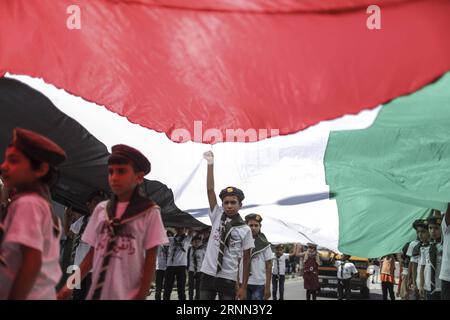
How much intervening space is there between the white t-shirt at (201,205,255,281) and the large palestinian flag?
2.24ft

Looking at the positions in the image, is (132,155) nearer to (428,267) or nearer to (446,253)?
(446,253)

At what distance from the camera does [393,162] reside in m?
5.04

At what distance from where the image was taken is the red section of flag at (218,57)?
4703 mm

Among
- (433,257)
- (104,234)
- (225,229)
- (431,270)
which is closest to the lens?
(104,234)

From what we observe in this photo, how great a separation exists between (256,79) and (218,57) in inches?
13.6

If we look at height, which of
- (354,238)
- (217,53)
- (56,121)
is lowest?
(354,238)

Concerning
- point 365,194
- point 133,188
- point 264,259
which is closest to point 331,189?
point 365,194

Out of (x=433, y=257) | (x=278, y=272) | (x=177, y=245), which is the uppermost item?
(x=177, y=245)

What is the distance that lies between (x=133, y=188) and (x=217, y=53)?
173 cm

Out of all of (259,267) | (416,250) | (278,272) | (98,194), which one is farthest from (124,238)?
(278,272)

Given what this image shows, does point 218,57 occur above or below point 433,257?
above

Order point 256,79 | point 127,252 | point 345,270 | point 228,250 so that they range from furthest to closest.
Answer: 1. point 345,270
2. point 228,250
3. point 256,79
4. point 127,252

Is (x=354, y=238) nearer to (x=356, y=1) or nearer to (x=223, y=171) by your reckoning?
(x=223, y=171)
